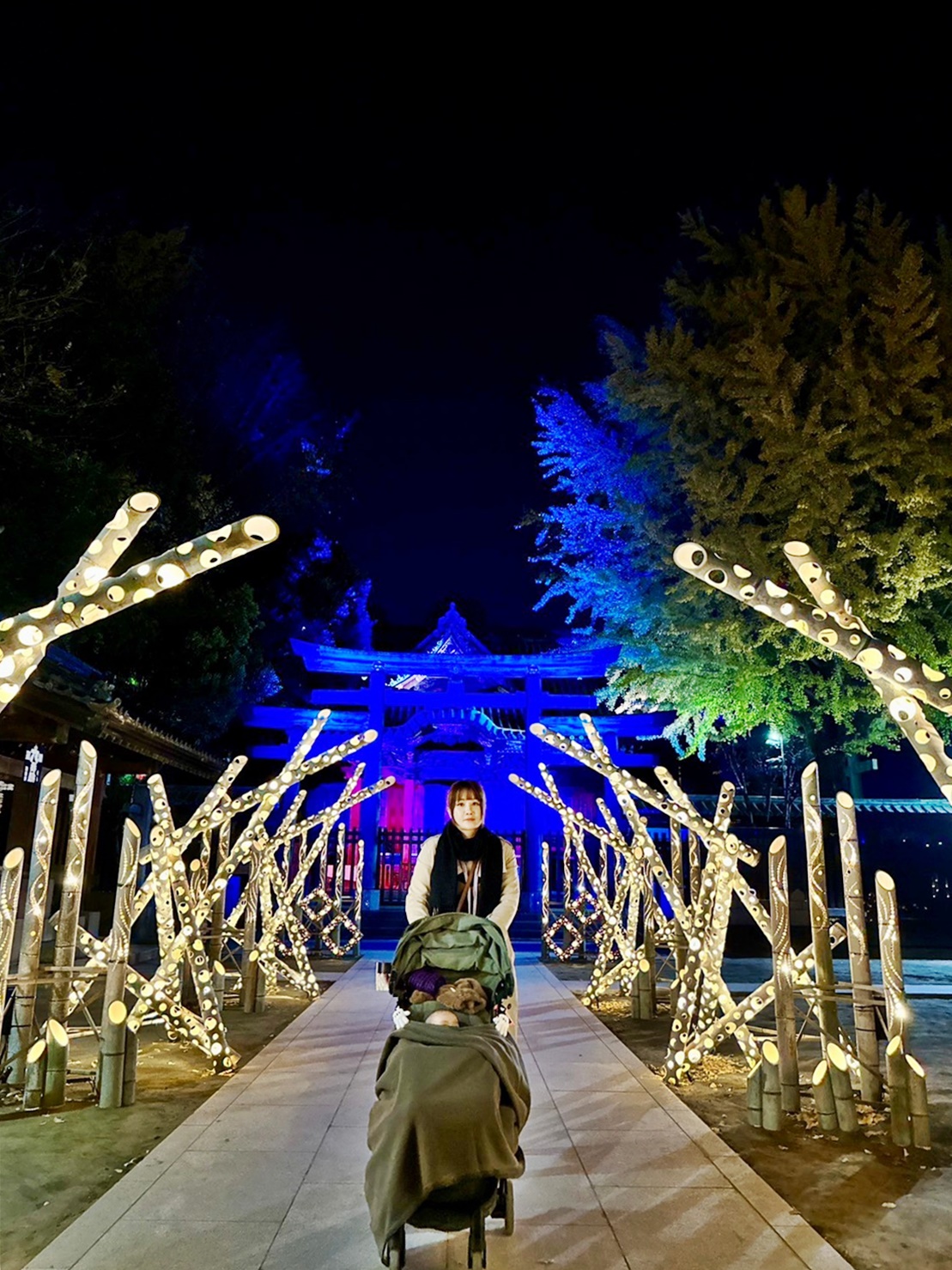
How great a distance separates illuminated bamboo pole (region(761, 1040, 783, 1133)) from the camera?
512cm

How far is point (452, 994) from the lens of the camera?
3.46m

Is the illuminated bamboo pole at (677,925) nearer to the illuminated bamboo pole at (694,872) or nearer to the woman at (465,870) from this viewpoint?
the illuminated bamboo pole at (694,872)

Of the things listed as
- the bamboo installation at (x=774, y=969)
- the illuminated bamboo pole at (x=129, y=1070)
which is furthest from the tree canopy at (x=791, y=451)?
the illuminated bamboo pole at (x=129, y=1070)

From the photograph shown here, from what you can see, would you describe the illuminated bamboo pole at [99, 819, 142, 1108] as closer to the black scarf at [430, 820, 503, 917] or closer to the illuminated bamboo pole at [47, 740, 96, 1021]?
the illuminated bamboo pole at [47, 740, 96, 1021]

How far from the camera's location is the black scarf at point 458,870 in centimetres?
411

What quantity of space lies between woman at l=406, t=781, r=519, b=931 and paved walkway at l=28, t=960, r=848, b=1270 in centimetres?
129

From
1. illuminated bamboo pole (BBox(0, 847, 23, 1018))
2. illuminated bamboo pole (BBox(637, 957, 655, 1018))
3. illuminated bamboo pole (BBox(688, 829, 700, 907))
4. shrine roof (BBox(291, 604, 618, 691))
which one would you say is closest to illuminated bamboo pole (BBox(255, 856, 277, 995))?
illuminated bamboo pole (BBox(0, 847, 23, 1018))

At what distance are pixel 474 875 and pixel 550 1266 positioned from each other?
5.10 ft

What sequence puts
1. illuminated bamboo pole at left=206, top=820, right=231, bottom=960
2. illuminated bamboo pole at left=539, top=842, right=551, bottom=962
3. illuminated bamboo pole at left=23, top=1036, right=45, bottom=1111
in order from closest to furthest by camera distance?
illuminated bamboo pole at left=23, top=1036, right=45, bottom=1111 < illuminated bamboo pole at left=206, top=820, right=231, bottom=960 < illuminated bamboo pole at left=539, top=842, right=551, bottom=962

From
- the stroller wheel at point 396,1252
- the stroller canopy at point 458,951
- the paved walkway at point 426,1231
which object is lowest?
the paved walkway at point 426,1231

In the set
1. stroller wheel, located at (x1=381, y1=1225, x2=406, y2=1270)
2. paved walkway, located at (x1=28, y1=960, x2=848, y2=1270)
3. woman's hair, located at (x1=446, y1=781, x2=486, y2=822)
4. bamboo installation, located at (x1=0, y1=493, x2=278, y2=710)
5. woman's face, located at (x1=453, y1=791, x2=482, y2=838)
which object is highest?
bamboo installation, located at (x1=0, y1=493, x2=278, y2=710)

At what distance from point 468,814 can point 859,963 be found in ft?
10.0

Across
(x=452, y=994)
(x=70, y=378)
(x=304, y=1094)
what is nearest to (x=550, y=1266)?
(x=452, y=994)

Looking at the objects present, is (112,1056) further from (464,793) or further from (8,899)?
(464,793)
